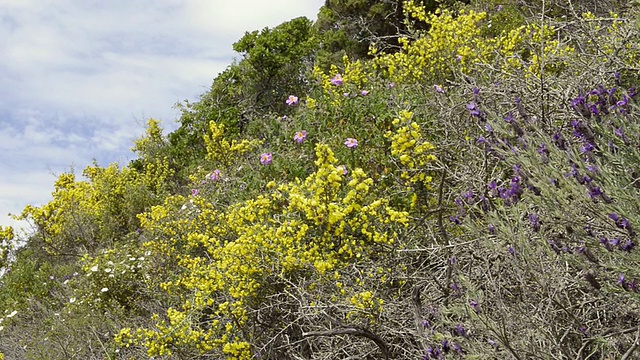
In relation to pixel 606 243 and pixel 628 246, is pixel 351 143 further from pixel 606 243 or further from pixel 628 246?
pixel 628 246

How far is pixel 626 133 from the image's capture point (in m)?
2.26

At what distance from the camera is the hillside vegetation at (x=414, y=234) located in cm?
217

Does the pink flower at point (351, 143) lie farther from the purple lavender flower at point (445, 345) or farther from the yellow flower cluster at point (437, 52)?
the purple lavender flower at point (445, 345)

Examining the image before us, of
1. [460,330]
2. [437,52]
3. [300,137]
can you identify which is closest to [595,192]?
[460,330]

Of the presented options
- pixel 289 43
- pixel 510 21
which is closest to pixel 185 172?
pixel 289 43

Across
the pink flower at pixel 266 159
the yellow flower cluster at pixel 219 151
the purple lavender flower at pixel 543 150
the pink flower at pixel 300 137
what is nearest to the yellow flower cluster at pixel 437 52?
the pink flower at pixel 300 137

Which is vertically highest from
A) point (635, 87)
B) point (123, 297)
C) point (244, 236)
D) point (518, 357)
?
point (635, 87)

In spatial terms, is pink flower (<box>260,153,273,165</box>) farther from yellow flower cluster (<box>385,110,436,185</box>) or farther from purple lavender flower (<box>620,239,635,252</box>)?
purple lavender flower (<box>620,239,635,252</box>)

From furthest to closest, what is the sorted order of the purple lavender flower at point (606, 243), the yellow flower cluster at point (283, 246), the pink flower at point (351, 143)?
1. the pink flower at point (351, 143)
2. the yellow flower cluster at point (283, 246)
3. the purple lavender flower at point (606, 243)

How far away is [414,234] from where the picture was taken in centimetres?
327

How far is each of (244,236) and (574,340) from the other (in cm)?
169

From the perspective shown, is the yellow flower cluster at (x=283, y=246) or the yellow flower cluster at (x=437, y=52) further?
the yellow flower cluster at (x=437, y=52)

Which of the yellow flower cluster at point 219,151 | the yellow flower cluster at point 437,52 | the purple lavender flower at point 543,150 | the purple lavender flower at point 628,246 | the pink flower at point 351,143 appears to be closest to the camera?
the purple lavender flower at point 628,246

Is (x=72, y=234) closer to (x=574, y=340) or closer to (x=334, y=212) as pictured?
(x=334, y=212)
